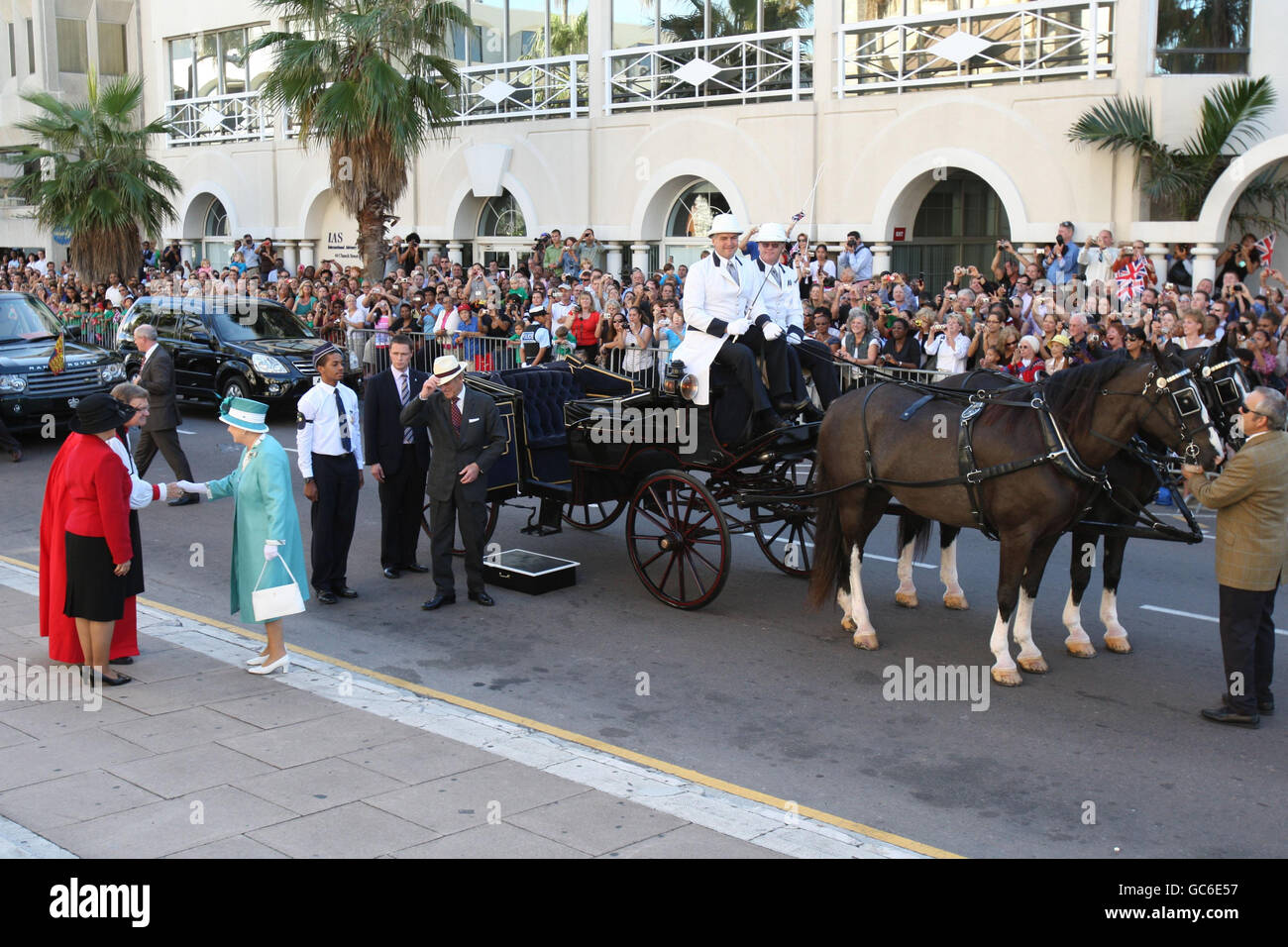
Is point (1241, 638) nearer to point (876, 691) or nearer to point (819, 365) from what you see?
point (876, 691)

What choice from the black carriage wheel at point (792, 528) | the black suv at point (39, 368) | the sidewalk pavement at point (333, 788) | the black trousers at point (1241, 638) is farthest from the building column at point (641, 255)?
the black trousers at point (1241, 638)

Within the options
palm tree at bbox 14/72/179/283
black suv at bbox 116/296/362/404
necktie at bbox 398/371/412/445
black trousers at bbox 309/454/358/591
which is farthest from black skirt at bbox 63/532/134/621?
palm tree at bbox 14/72/179/283

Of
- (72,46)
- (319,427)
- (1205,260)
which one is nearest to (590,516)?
(319,427)

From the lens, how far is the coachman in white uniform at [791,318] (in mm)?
9523

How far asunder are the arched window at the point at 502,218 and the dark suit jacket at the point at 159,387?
14.4 meters

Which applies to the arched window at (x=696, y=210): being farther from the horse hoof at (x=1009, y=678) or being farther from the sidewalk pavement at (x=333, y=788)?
the sidewalk pavement at (x=333, y=788)

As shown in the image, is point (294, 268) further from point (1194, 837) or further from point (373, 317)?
point (1194, 837)

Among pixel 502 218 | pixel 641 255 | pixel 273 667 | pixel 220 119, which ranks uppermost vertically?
pixel 220 119

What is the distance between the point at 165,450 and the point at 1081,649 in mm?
9733

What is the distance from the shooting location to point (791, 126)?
2205cm

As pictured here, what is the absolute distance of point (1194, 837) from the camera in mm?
5887

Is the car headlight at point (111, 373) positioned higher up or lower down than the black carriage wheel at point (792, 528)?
higher up

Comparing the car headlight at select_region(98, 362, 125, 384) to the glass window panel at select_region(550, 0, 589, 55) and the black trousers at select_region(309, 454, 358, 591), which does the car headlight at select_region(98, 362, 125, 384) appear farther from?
the glass window panel at select_region(550, 0, 589, 55)

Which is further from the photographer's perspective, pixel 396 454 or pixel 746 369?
pixel 396 454
